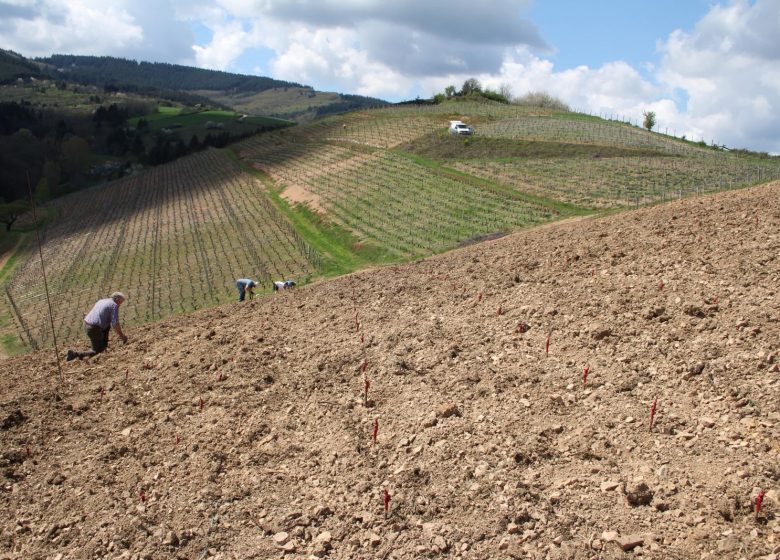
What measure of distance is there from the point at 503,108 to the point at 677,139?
30935 millimetres

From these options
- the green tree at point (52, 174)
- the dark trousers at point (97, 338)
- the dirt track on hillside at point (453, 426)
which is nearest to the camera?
the dirt track on hillside at point (453, 426)

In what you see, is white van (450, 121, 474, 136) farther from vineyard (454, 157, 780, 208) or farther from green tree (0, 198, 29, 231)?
green tree (0, 198, 29, 231)

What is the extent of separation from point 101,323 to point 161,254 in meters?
27.8

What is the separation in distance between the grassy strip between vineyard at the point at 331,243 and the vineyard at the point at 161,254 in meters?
0.80

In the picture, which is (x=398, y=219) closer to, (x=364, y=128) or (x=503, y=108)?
(x=364, y=128)

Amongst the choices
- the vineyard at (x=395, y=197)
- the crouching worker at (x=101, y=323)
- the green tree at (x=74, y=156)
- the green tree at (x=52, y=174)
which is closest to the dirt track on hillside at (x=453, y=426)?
the crouching worker at (x=101, y=323)

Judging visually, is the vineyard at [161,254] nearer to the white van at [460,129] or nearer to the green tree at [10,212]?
the green tree at [10,212]

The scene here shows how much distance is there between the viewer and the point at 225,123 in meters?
142

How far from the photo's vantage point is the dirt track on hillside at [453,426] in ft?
23.0

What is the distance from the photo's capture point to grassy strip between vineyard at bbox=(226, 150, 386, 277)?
1185 inches

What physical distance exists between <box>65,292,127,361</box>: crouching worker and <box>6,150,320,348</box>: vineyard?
39.2ft

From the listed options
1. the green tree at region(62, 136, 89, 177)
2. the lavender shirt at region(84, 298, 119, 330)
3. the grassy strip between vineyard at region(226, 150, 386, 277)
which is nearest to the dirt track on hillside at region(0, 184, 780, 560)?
the lavender shirt at region(84, 298, 119, 330)

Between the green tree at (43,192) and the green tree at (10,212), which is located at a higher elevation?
the green tree at (43,192)

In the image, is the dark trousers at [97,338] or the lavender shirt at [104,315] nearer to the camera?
the lavender shirt at [104,315]
